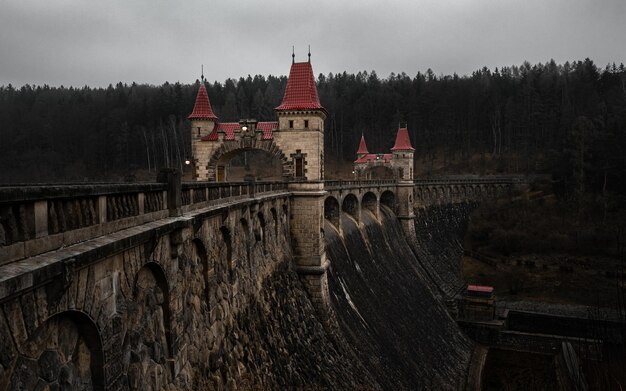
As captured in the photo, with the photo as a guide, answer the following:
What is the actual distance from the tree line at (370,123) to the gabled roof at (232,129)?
50.2 m

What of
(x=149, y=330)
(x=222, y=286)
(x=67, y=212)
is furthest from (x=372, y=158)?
(x=67, y=212)

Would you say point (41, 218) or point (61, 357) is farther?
point (61, 357)

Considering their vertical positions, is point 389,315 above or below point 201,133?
below

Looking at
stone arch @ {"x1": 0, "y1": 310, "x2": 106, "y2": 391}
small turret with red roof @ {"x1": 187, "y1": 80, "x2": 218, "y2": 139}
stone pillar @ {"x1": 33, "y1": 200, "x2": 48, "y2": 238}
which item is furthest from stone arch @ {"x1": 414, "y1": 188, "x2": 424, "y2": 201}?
stone pillar @ {"x1": 33, "y1": 200, "x2": 48, "y2": 238}

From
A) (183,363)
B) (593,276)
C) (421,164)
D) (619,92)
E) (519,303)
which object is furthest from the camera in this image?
(421,164)

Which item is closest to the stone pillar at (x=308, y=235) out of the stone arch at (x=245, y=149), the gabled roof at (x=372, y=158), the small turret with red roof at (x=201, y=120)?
the stone arch at (x=245, y=149)

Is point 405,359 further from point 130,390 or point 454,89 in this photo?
point 454,89

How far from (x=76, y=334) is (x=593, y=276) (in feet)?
154

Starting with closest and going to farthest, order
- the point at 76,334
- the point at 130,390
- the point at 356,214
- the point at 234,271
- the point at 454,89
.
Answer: the point at 76,334, the point at 130,390, the point at 234,271, the point at 356,214, the point at 454,89

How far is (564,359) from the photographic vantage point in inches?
1081

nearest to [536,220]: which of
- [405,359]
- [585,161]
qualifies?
[585,161]

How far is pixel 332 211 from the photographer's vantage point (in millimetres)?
28672

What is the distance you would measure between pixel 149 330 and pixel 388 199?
39.3 metres

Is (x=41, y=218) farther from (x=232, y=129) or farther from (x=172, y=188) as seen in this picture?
(x=232, y=129)
